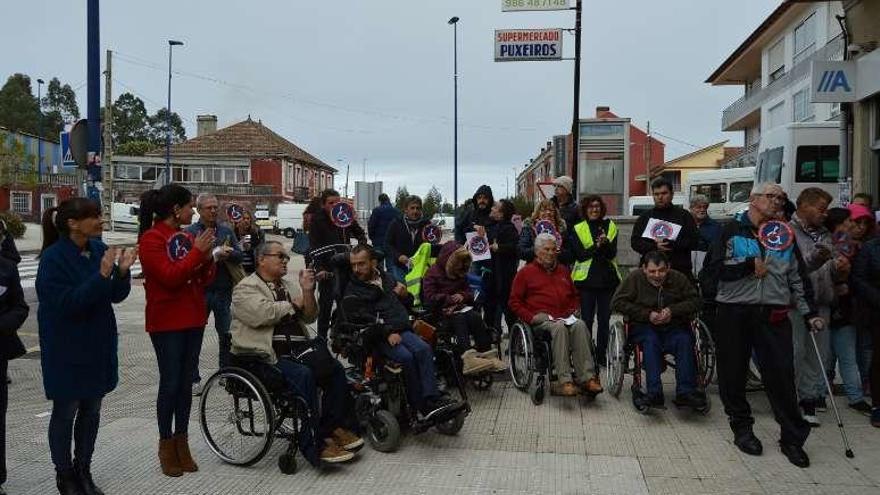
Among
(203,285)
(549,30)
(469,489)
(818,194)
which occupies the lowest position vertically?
(469,489)

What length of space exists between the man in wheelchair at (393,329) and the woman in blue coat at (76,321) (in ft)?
6.09

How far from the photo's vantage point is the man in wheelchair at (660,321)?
243 inches

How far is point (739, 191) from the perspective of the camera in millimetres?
22438

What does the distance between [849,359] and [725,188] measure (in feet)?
57.2

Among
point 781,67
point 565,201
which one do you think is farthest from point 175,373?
point 781,67

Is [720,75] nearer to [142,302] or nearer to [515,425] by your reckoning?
[142,302]

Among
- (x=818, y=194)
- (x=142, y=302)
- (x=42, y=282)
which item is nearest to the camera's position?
(x=42, y=282)

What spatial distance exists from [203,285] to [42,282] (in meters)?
1.02

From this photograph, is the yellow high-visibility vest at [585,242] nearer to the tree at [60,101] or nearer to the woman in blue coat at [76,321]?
the woman in blue coat at [76,321]

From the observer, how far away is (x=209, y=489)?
463cm

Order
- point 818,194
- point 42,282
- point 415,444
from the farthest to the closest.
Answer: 1. point 818,194
2. point 415,444
3. point 42,282

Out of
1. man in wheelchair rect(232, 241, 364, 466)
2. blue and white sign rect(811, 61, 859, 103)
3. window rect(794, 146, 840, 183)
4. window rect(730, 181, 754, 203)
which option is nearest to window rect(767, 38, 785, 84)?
window rect(730, 181, 754, 203)

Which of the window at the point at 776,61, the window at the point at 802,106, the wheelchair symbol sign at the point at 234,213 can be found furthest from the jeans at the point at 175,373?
the window at the point at 776,61

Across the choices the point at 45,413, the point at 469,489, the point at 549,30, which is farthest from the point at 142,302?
the point at 469,489
